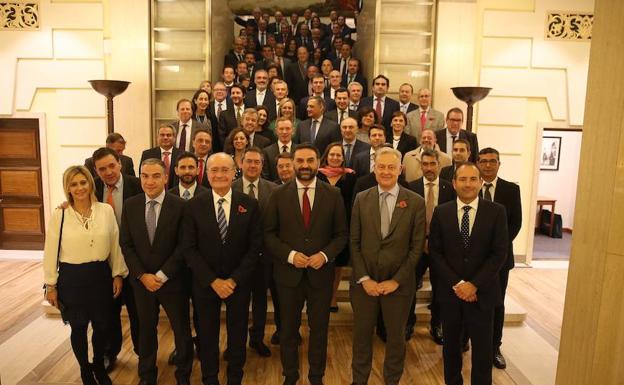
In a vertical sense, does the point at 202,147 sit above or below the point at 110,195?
above

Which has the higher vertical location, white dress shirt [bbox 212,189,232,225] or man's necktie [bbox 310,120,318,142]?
man's necktie [bbox 310,120,318,142]

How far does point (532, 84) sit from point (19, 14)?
770cm

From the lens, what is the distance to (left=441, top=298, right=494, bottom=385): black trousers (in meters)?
3.19

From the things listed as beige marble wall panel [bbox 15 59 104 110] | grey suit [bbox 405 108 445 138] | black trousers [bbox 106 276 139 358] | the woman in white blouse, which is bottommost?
black trousers [bbox 106 276 139 358]

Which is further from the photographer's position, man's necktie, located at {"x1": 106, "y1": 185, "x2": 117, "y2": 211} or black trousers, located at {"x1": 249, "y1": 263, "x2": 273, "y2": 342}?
black trousers, located at {"x1": 249, "y1": 263, "x2": 273, "y2": 342}

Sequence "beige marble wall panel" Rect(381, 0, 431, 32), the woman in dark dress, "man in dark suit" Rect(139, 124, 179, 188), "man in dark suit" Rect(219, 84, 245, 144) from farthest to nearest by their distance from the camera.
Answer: "beige marble wall panel" Rect(381, 0, 431, 32) → "man in dark suit" Rect(219, 84, 245, 144) → "man in dark suit" Rect(139, 124, 179, 188) → the woman in dark dress

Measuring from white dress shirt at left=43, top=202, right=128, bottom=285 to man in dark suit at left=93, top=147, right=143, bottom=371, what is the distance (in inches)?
17.9

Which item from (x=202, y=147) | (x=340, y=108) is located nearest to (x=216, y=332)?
(x=202, y=147)

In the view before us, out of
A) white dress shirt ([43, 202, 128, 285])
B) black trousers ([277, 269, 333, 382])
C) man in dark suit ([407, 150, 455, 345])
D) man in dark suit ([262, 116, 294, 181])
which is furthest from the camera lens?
man in dark suit ([262, 116, 294, 181])

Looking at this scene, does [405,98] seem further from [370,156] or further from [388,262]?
[388,262]

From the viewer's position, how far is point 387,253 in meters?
3.23

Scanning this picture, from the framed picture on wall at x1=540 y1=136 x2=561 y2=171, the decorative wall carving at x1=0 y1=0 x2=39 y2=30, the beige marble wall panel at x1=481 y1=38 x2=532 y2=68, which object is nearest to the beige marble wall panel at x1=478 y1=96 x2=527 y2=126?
the beige marble wall panel at x1=481 y1=38 x2=532 y2=68

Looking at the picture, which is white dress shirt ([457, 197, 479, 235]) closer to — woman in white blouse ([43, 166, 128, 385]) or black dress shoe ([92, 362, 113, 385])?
woman in white blouse ([43, 166, 128, 385])

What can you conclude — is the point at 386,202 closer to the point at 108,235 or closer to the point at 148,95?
the point at 108,235
